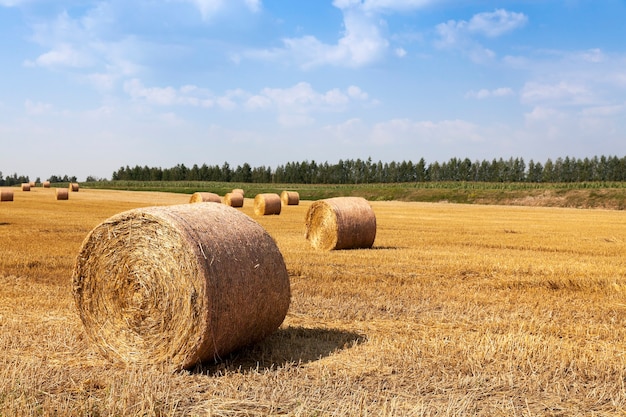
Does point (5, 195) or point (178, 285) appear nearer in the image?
point (178, 285)

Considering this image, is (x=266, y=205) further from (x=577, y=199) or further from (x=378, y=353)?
(x=577, y=199)

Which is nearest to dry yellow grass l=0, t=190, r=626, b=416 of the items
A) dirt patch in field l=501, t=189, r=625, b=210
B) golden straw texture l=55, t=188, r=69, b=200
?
golden straw texture l=55, t=188, r=69, b=200

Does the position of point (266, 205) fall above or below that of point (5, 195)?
below

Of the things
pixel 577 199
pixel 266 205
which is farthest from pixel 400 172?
pixel 266 205

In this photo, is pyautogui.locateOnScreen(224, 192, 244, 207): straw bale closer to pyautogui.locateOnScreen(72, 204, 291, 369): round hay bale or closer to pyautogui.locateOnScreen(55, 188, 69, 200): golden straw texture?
→ pyautogui.locateOnScreen(55, 188, 69, 200): golden straw texture

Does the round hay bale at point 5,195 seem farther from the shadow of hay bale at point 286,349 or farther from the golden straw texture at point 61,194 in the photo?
the shadow of hay bale at point 286,349

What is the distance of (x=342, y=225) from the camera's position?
17.0 metres

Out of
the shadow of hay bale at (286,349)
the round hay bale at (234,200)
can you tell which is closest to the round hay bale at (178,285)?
the shadow of hay bale at (286,349)

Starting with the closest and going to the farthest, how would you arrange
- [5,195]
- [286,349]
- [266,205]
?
[286,349]
[266,205]
[5,195]

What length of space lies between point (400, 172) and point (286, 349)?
126 meters

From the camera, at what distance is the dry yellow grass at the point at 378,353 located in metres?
5.34

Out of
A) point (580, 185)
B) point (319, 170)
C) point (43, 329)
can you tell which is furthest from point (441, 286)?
point (319, 170)

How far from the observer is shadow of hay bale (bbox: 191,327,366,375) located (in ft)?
21.2

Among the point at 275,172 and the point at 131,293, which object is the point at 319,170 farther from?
the point at 131,293
